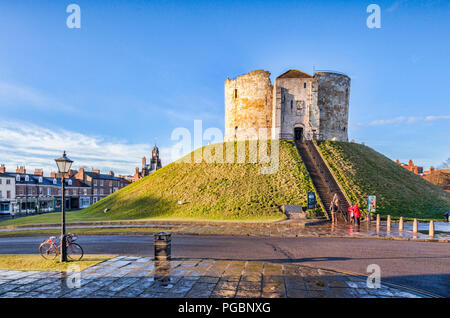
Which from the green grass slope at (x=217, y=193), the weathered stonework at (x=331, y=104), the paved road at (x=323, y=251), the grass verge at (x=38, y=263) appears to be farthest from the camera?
the weathered stonework at (x=331, y=104)

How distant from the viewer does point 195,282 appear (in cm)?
787

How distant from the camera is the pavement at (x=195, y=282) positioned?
7027 millimetres

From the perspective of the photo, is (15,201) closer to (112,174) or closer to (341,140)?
(112,174)

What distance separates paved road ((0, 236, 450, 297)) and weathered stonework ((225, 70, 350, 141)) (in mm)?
27642

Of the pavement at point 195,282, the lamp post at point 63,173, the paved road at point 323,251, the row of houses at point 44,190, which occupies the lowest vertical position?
the row of houses at point 44,190

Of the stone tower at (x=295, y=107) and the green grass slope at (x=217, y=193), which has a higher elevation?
the stone tower at (x=295, y=107)

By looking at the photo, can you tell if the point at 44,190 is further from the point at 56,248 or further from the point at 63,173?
the point at 63,173

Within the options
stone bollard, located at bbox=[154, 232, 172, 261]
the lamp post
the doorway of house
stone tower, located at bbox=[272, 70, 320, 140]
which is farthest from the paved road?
the doorway of house

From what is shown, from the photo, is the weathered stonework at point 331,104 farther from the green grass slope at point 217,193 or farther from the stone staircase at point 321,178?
the green grass slope at point 217,193

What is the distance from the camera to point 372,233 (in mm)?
16938

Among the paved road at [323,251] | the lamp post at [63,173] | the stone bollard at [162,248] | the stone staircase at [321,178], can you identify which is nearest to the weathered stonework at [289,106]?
the stone staircase at [321,178]

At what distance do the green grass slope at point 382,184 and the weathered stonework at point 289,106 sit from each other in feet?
14.3

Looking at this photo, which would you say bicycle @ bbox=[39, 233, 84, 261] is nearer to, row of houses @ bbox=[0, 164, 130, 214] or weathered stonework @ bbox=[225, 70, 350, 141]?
weathered stonework @ bbox=[225, 70, 350, 141]

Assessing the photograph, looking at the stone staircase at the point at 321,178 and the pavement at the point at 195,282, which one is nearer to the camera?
the pavement at the point at 195,282
